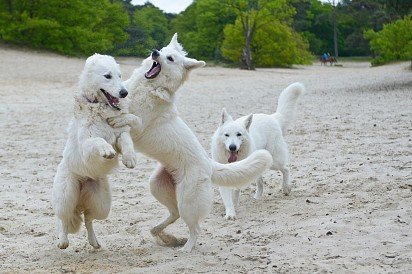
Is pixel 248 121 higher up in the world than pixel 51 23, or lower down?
lower down

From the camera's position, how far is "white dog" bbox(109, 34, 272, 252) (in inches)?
202

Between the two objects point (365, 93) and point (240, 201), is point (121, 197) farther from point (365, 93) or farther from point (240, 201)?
point (365, 93)

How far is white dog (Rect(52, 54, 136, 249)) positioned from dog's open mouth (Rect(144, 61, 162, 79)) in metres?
0.40

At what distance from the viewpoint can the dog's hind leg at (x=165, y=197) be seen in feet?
17.6

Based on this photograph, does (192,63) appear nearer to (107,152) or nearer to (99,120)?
(99,120)

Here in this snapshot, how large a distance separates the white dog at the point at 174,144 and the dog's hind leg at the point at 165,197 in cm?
1

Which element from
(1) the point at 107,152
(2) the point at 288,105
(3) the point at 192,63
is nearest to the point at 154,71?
(3) the point at 192,63

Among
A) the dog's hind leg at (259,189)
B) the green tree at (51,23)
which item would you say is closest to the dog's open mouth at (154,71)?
the dog's hind leg at (259,189)

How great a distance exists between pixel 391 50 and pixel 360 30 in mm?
20521

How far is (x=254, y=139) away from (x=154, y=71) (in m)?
2.30

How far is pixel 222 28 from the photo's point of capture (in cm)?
5269

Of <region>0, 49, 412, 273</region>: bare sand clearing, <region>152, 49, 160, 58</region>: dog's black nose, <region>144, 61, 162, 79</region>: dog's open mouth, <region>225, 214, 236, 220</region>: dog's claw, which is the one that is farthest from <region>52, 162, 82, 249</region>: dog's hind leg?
<region>225, 214, 236, 220</region>: dog's claw

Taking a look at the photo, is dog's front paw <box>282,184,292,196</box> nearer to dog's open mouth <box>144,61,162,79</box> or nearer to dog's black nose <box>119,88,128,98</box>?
dog's open mouth <box>144,61,162,79</box>

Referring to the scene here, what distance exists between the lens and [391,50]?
4938 centimetres
